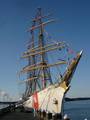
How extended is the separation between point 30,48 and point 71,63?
105 ft

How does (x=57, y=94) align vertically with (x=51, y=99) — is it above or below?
above

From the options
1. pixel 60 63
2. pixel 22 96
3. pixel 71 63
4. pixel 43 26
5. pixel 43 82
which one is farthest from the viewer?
pixel 22 96

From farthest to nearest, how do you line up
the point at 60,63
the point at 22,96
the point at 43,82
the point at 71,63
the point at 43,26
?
1. the point at 22,96
2. the point at 43,26
3. the point at 43,82
4. the point at 60,63
5. the point at 71,63

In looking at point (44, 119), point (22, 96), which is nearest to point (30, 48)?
point (22, 96)

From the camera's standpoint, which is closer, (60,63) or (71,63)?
(71,63)

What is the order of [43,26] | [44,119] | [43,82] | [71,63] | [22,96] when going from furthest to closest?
[22,96]
[43,26]
[43,82]
[71,63]
[44,119]

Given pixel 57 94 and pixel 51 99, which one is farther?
pixel 51 99

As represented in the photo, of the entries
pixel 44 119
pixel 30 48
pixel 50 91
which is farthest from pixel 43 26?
pixel 44 119

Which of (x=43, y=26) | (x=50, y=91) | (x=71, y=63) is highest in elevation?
(x=43, y=26)

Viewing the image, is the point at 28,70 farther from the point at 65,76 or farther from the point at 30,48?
the point at 65,76

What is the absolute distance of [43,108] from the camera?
59.0 metres

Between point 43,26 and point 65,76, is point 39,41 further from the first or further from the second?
point 65,76

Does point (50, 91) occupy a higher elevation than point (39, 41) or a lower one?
lower

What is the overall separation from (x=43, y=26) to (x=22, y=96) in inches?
786
